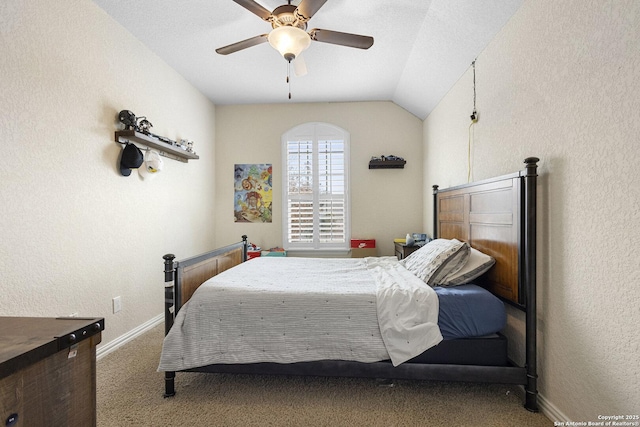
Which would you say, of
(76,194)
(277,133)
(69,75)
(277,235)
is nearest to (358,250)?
(277,235)

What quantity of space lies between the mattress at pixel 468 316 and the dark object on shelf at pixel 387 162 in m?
2.69

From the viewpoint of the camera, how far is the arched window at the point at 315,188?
14.4 ft

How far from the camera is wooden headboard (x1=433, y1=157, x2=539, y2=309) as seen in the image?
168 cm

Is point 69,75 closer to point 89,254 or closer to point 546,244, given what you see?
point 89,254

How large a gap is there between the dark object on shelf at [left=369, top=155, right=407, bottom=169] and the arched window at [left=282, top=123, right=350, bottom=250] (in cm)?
41

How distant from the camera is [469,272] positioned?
201cm

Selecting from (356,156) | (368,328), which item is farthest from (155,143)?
(356,156)

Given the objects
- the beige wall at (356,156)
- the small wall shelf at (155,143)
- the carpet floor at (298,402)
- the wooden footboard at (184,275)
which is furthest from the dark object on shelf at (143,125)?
the carpet floor at (298,402)

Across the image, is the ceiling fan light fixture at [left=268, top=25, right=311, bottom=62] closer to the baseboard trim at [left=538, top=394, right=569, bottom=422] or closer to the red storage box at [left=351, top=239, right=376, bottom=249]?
the baseboard trim at [left=538, top=394, right=569, bottom=422]

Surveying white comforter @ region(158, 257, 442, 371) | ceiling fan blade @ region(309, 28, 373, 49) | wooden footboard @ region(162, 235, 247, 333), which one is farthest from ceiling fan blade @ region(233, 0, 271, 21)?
white comforter @ region(158, 257, 442, 371)

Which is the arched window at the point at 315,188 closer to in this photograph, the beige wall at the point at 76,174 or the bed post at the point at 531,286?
the beige wall at the point at 76,174

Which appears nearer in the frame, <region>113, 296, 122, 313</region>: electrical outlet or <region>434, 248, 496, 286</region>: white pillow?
<region>434, 248, 496, 286</region>: white pillow

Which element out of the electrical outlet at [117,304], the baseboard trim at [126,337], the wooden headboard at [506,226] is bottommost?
the baseboard trim at [126,337]

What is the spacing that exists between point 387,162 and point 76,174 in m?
3.42
